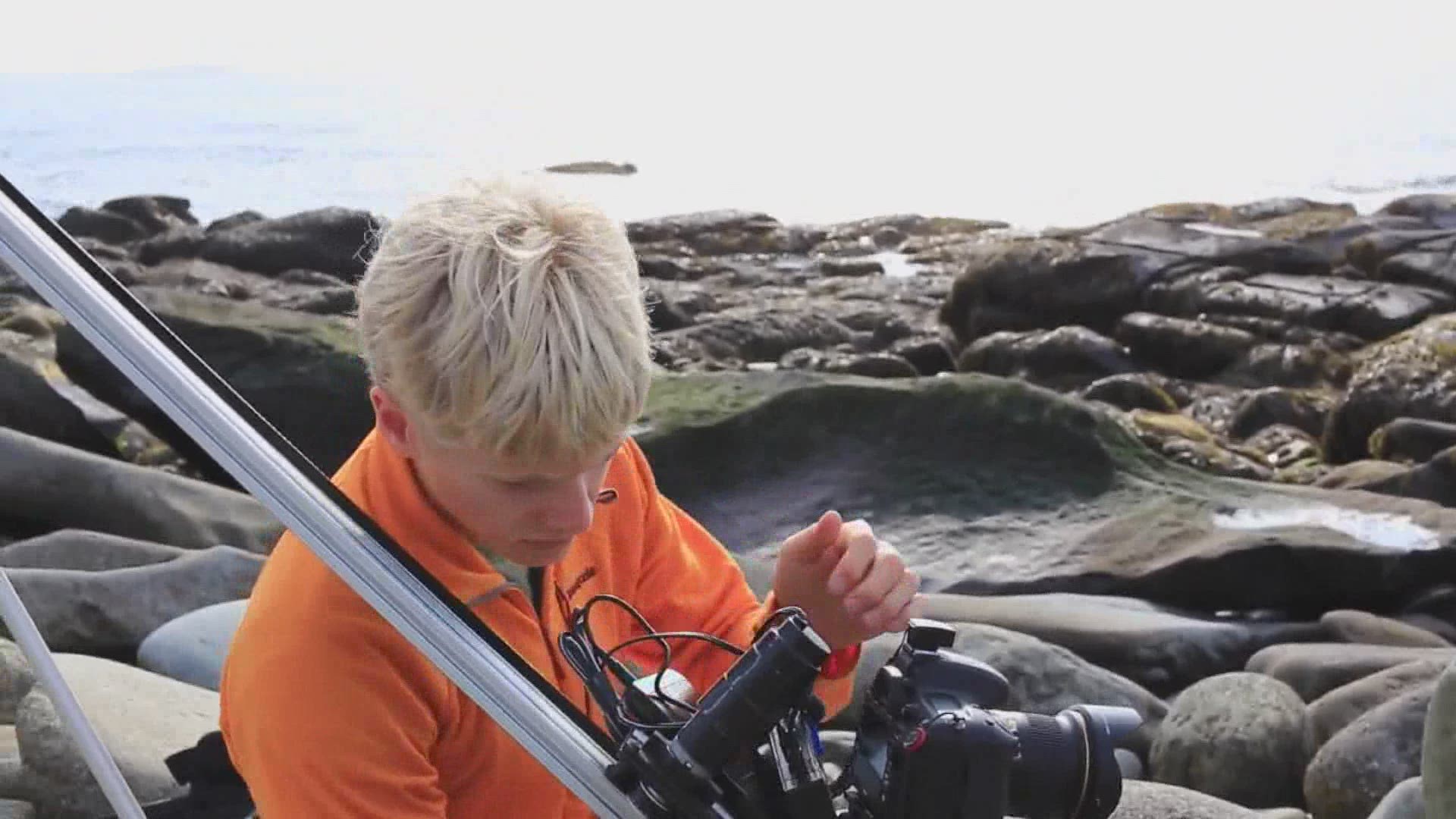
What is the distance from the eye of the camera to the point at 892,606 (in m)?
1.52

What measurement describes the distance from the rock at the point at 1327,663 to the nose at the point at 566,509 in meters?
3.34

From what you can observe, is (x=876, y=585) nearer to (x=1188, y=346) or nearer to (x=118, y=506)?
(x=118, y=506)

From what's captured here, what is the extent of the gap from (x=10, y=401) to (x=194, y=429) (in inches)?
204

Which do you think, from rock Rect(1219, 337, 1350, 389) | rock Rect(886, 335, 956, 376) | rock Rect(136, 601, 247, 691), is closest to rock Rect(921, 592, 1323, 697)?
rock Rect(136, 601, 247, 691)

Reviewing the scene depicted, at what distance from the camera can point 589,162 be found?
48.2ft

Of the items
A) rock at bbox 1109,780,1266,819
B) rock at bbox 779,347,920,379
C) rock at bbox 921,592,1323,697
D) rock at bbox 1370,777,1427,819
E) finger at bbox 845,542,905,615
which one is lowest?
rock at bbox 779,347,920,379

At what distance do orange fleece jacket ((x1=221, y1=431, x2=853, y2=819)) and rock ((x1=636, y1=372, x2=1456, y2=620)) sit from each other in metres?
3.68

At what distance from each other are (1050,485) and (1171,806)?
233 cm

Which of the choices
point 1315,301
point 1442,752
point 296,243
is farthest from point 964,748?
point 296,243

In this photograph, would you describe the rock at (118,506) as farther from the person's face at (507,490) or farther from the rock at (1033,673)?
the person's face at (507,490)

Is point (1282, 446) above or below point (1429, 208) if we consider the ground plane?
below

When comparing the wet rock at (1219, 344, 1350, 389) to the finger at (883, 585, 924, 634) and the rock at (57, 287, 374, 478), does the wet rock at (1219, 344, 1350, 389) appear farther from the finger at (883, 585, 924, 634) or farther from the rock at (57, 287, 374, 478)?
the finger at (883, 585, 924, 634)

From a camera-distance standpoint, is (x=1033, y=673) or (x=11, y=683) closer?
(x=11, y=683)

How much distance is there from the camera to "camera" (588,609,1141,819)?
3.97ft
